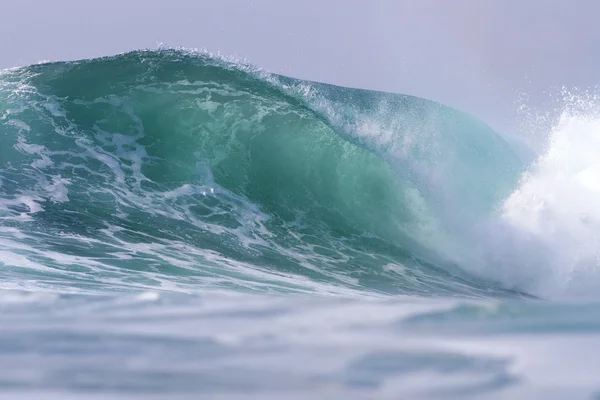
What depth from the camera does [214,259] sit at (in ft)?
24.4

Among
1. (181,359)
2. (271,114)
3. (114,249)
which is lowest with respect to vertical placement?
(114,249)

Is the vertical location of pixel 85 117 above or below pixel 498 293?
above

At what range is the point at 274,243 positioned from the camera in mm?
8758

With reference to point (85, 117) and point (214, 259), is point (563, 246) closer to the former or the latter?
point (214, 259)

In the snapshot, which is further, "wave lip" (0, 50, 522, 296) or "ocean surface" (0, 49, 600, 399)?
"wave lip" (0, 50, 522, 296)

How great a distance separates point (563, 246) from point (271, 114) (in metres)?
5.66

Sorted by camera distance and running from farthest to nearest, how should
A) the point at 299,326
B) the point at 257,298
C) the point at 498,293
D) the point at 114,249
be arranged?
the point at 498,293, the point at 114,249, the point at 257,298, the point at 299,326

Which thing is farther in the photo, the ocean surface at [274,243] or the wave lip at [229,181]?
the wave lip at [229,181]

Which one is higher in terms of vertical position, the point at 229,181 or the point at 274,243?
the point at 229,181

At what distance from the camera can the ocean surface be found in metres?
1.33

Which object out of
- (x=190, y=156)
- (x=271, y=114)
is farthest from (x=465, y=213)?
(x=190, y=156)

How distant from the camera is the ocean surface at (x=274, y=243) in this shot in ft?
4.36

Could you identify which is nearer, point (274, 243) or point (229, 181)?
point (274, 243)

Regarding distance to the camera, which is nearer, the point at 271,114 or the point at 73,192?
the point at 73,192
